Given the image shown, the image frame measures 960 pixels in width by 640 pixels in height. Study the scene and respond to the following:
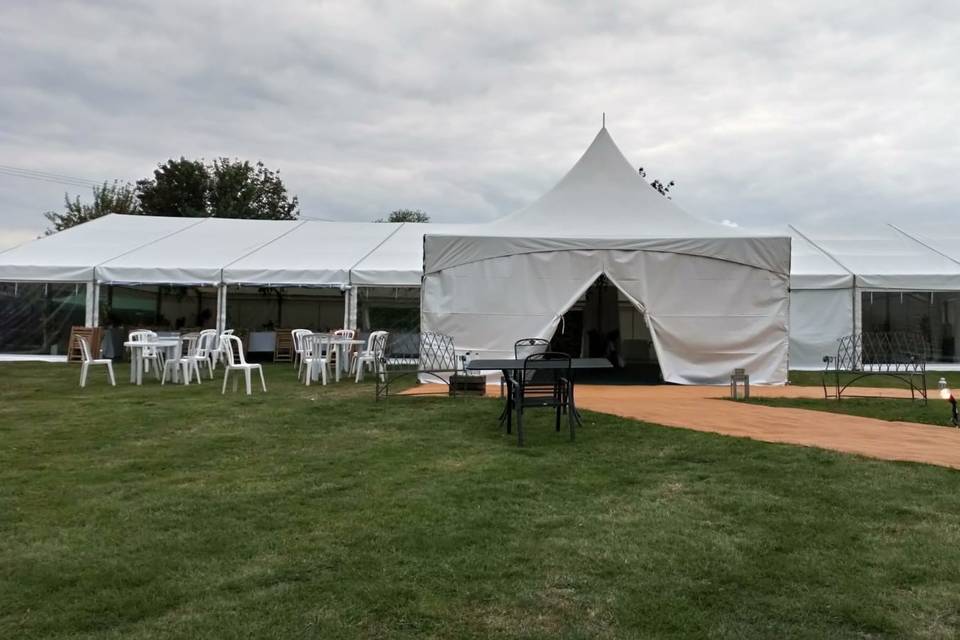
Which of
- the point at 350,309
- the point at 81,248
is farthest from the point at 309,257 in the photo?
the point at 81,248

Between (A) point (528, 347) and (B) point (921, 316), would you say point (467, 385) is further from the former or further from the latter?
(B) point (921, 316)

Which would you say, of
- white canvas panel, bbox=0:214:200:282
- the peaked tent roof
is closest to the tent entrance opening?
the peaked tent roof

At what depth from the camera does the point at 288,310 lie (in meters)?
17.6

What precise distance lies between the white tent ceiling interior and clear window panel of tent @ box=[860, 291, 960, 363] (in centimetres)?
39

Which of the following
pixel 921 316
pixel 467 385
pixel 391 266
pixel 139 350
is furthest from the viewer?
pixel 391 266

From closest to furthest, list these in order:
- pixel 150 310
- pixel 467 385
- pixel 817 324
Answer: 1. pixel 467 385
2. pixel 817 324
3. pixel 150 310

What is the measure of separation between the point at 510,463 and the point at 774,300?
6.38 metres

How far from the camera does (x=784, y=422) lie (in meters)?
5.88

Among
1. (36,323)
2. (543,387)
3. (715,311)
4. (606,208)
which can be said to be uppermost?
(606,208)

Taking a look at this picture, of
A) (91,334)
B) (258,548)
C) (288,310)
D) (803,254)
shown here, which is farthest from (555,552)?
(288,310)

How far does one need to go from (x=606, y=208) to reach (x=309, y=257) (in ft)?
19.4

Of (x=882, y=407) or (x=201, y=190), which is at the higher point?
(x=201, y=190)

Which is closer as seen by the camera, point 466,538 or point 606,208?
point 466,538

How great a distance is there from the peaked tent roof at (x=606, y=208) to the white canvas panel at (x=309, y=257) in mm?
2814
